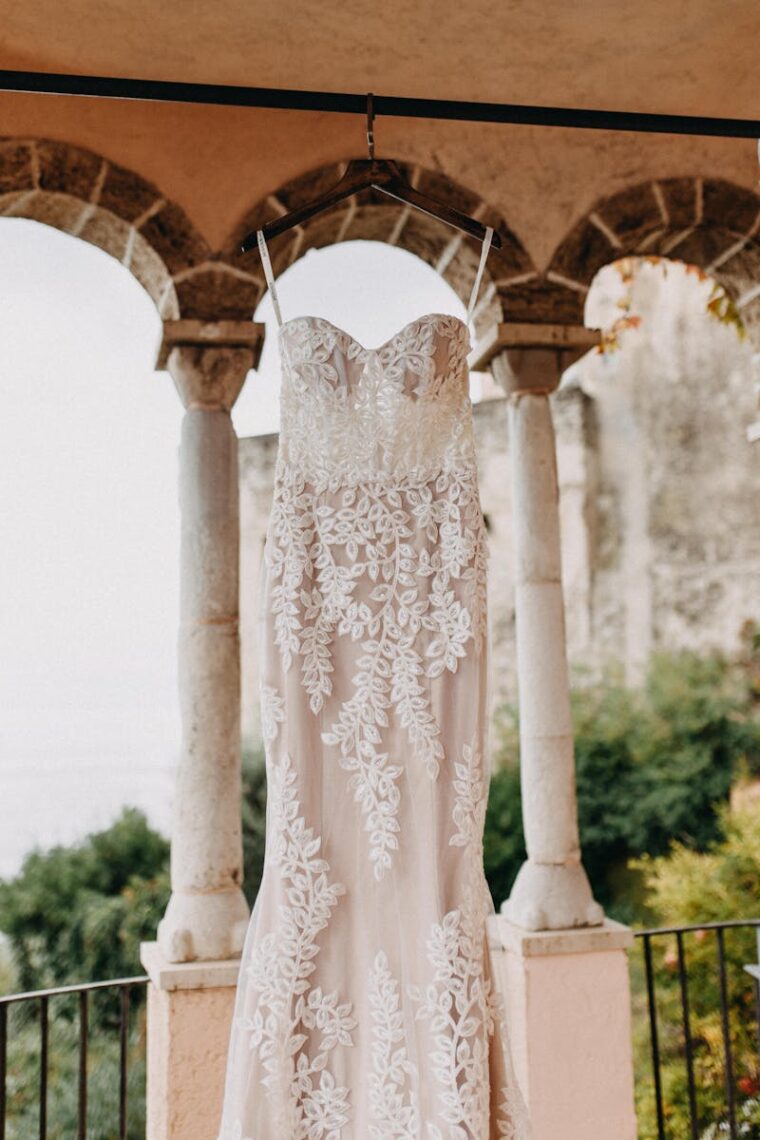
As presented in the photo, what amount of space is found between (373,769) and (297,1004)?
40cm

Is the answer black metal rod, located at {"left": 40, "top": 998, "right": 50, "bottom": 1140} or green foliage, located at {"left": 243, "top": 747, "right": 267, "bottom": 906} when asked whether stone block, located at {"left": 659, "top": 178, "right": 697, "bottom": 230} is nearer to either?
black metal rod, located at {"left": 40, "top": 998, "right": 50, "bottom": 1140}

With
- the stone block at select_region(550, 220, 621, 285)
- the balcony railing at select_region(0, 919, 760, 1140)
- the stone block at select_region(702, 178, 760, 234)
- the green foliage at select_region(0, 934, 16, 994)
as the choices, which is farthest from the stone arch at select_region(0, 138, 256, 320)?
the green foliage at select_region(0, 934, 16, 994)

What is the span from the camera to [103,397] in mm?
8406

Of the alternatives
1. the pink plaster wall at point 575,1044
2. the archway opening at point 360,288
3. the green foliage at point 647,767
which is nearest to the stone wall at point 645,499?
the green foliage at point 647,767

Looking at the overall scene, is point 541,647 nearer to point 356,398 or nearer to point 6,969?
point 356,398

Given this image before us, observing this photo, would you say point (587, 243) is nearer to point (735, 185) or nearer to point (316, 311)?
point (735, 185)

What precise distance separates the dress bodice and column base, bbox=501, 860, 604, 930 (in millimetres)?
1360

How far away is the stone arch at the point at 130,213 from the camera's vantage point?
2.66 m

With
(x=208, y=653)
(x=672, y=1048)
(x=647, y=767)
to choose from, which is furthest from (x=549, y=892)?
(x=647, y=767)

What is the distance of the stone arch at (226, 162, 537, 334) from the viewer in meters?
2.80

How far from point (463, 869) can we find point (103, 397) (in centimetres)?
742

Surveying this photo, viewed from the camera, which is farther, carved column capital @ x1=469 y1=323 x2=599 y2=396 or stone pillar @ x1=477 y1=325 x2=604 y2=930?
carved column capital @ x1=469 y1=323 x2=599 y2=396

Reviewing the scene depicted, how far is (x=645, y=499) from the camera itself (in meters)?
8.74

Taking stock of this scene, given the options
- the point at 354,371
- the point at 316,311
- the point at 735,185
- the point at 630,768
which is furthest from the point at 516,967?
the point at 316,311
